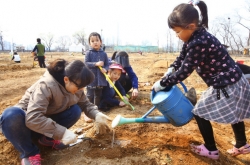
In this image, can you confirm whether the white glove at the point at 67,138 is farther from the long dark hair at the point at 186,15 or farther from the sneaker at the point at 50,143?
the long dark hair at the point at 186,15

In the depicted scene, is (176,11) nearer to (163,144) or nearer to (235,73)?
(235,73)

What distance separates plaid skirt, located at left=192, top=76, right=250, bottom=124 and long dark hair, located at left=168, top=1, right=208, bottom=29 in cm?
56

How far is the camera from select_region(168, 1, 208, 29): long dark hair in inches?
71.1

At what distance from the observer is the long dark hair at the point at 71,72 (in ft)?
6.26

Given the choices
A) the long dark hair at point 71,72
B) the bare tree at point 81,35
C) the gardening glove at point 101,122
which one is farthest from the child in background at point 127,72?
the bare tree at point 81,35

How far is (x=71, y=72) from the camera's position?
1.91 m

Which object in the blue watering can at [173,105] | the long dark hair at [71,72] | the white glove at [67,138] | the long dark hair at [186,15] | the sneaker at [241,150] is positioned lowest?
the sneaker at [241,150]

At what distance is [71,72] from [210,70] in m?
1.13

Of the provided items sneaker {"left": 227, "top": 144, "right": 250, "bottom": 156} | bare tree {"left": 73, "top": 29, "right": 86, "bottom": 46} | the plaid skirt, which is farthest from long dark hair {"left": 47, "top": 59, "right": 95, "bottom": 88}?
bare tree {"left": 73, "top": 29, "right": 86, "bottom": 46}

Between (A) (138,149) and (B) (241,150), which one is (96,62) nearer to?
(A) (138,149)

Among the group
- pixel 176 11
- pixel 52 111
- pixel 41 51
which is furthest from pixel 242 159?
pixel 41 51

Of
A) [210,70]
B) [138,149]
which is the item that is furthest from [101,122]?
[210,70]

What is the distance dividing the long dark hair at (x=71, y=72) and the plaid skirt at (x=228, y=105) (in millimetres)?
972

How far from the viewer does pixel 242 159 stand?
228 cm
